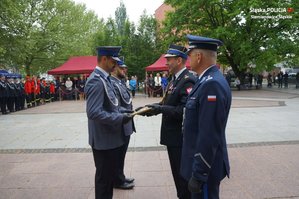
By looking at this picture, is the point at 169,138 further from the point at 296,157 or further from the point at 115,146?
the point at 296,157

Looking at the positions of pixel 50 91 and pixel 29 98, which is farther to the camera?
pixel 50 91

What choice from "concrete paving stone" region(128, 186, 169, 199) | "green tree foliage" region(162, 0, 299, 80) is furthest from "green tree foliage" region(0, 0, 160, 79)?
"concrete paving stone" region(128, 186, 169, 199)

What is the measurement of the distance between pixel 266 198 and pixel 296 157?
2208mm

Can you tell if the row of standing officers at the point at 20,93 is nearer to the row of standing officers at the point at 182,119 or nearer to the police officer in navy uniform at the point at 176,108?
the row of standing officers at the point at 182,119

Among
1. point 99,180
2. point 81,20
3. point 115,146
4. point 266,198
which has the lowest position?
point 266,198

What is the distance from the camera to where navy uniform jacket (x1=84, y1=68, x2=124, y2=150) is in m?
3.40

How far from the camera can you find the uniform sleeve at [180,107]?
356cm

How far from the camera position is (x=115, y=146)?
12.1 feet

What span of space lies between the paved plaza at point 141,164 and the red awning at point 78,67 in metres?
15.3

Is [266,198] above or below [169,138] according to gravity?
below

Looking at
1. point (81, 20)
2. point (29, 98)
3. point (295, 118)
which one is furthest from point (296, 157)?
point (81, 20)

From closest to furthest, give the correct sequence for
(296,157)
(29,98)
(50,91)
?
1. (296,157)
2. (29,98)
3. (50,91)

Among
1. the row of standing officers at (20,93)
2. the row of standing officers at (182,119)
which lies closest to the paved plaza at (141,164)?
the row of standing officers at (182,119)

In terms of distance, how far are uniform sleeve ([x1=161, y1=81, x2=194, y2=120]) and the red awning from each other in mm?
21778
